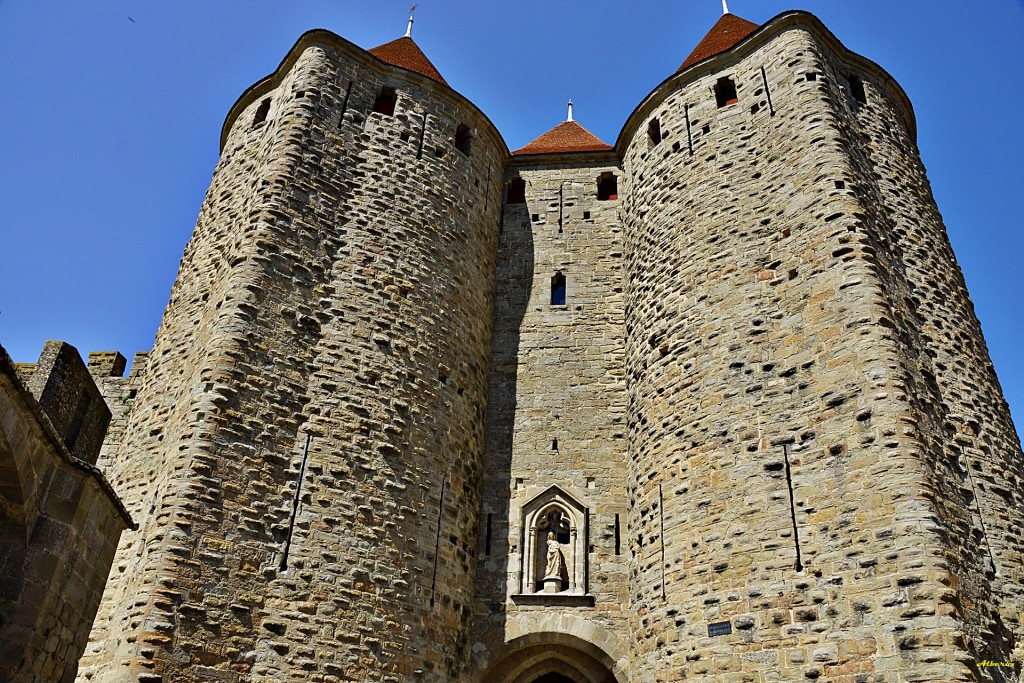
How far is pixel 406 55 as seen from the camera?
14.3m

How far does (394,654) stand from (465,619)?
129cm

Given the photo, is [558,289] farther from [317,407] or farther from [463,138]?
[317,407]

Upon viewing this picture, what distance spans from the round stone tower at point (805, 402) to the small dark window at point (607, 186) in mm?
1485

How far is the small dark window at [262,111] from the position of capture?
11.7 metres

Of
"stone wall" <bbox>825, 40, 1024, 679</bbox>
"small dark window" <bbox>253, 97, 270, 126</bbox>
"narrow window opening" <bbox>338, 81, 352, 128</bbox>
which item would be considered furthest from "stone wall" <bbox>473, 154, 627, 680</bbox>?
"small dark window" <bbox>253, 97, 270, 126</bbox>

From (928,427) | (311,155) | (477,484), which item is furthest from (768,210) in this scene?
(311,155)

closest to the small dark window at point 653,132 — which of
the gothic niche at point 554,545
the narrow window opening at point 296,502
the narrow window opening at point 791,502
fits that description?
the gothic niche at point 554,545

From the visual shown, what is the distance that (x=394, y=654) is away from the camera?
26.1 ft

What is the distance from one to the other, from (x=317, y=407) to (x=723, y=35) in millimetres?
9806

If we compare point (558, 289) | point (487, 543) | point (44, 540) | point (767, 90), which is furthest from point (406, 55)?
point (44, 540)

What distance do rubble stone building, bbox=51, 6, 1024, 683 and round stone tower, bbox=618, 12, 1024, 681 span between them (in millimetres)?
34

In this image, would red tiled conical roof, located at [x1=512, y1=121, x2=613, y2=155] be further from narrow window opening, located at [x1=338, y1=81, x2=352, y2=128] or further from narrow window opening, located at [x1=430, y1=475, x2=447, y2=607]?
narrow window opening, located at [x1=430, y1=475, x2=447, y2=607]

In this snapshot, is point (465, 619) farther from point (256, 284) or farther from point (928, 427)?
point (928, 427)

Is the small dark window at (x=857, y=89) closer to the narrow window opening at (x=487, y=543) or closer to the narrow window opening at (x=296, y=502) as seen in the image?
the narrow window opening at (x=487, y=543)
